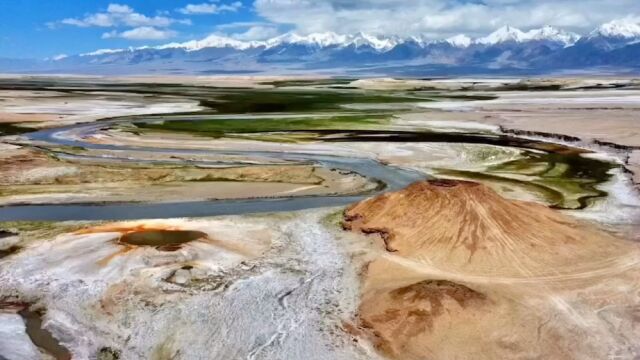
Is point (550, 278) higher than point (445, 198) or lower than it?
lower

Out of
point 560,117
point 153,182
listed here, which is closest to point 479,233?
point 153,182

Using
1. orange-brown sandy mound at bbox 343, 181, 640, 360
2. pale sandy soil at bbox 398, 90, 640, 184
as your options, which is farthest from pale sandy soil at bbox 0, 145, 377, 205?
pale sandy soil at bbox 398, 90, 640, 184

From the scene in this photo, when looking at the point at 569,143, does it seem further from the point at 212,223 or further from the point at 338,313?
A: the point at 338,313

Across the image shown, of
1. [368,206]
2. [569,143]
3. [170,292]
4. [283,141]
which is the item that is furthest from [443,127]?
[170,292]

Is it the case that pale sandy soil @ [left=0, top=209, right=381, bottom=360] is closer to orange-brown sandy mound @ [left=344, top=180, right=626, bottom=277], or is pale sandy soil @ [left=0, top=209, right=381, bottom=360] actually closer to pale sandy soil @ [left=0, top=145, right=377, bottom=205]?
orange-brown sandy mound @ [left=344, top=180, right=626, bottom=277]

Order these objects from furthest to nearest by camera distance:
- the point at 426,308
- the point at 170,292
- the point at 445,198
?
the point at 445,198, the point at 170,292, the point at 426,308

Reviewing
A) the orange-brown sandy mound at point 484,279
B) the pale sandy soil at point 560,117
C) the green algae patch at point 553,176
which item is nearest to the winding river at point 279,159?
the green algae patch at point 553,176

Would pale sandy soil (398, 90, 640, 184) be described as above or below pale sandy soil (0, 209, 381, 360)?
below

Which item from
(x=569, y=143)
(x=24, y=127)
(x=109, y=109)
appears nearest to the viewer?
(x=569, y=143)
